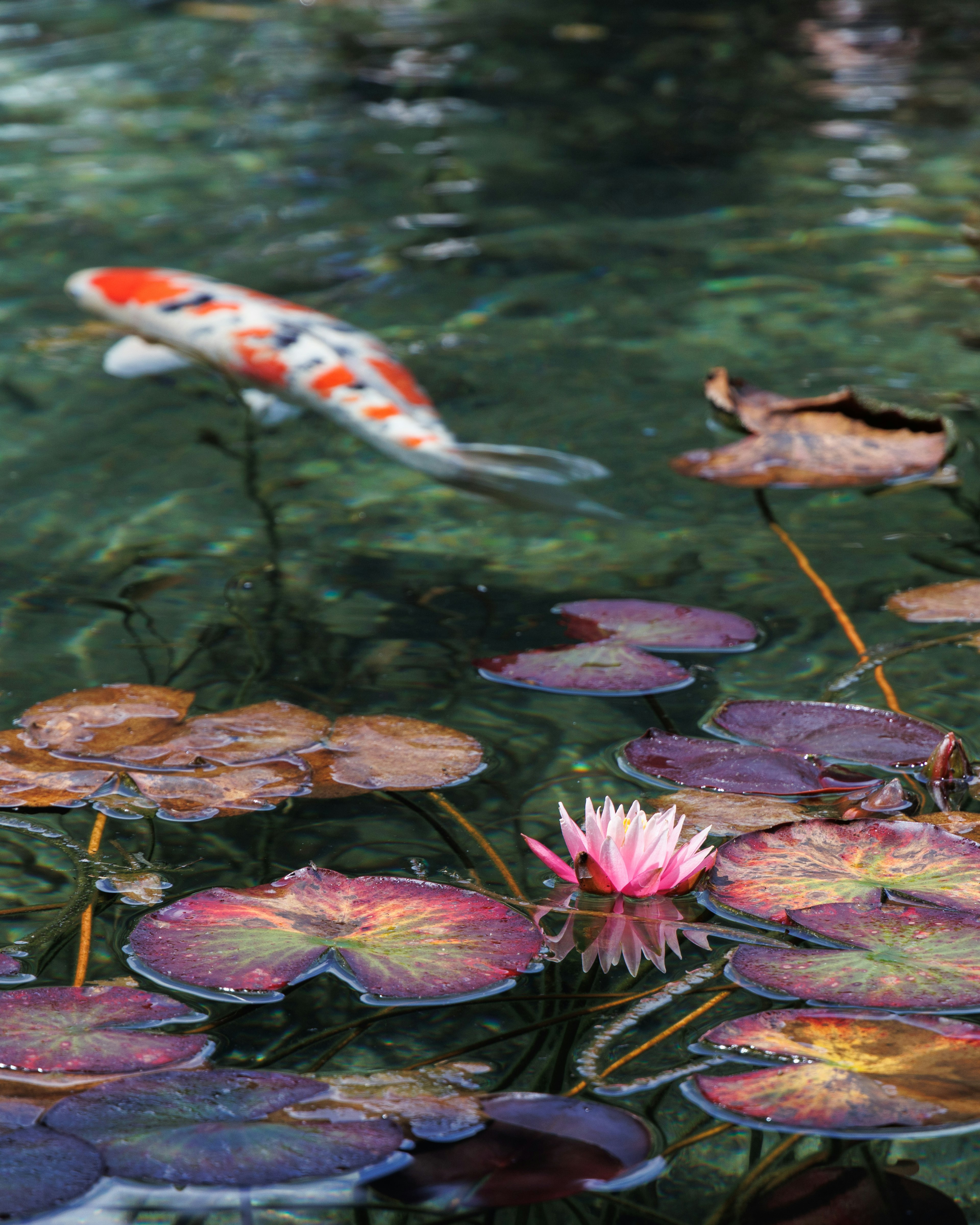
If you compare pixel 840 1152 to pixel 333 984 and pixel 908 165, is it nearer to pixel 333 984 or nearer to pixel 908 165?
pixel 333 984

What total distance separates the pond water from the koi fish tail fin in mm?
32

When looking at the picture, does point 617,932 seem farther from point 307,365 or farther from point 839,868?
point 307,365

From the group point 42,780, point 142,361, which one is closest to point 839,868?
point 42,780

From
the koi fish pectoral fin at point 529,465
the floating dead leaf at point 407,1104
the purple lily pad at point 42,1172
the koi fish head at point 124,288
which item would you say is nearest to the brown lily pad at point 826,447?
the koi fish pectoral fin at point 529,465

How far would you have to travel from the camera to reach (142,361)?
281 cm

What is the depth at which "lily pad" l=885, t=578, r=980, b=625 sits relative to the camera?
1753mm

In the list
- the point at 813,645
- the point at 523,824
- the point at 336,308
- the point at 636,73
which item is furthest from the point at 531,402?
the point at 636,73

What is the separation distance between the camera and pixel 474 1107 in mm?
937

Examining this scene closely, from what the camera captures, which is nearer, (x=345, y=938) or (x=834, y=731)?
(x=345, y=938)

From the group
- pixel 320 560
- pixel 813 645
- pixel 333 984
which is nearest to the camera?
pixel 333 984

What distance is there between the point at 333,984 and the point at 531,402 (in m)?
1.72

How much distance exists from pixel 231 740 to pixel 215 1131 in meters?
0.62

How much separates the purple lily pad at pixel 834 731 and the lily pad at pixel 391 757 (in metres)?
0.29

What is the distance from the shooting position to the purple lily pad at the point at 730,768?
1.37m
